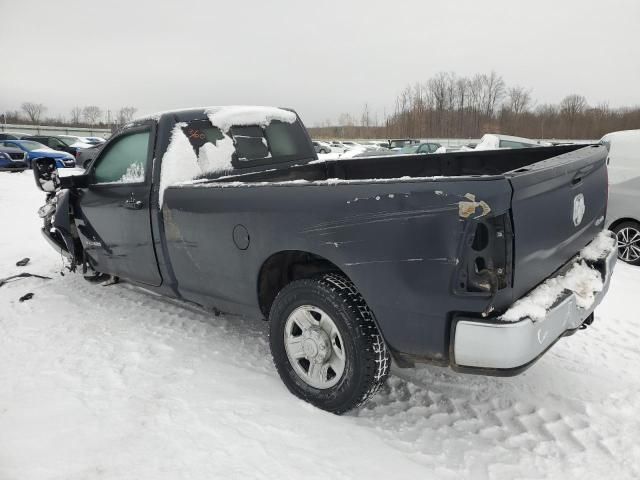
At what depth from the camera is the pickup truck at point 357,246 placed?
215 cm

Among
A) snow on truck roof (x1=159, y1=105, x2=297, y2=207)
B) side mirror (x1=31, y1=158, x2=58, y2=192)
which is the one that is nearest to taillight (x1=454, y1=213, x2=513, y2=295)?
snow on truck roof (x1=159, y1=105, x2=297, y2=207)

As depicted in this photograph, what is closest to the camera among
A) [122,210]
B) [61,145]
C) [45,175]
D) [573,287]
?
[573,287]

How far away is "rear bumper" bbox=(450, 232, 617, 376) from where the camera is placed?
210 centimetres

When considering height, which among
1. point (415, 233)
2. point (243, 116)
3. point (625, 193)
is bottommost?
point (625, 193)

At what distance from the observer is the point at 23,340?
3783 mm

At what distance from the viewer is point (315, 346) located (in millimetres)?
2750

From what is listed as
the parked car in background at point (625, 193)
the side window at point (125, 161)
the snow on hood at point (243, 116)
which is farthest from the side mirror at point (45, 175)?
the parked car in background at point (625, 193)

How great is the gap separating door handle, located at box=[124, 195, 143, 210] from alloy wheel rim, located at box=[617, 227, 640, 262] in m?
6.78

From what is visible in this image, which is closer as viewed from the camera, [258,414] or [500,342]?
[500,342]

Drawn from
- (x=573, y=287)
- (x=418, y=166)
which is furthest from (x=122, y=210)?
(x=573, y=287)

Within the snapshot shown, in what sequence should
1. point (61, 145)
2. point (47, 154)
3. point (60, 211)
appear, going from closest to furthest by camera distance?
point (60, 211), point (47, 154), point (61, 145)

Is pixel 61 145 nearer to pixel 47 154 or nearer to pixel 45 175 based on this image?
pixel 47 154

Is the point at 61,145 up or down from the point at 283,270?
up

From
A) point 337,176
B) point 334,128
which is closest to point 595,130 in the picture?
point 334,128
